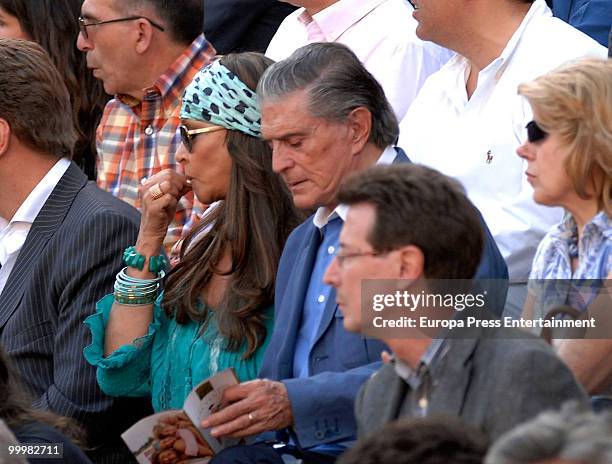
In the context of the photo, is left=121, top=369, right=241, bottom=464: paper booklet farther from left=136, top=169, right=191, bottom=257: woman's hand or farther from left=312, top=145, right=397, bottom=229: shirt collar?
left=136, top=169, right=191, bottom=257: woman's hand

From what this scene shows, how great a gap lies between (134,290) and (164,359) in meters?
0.28

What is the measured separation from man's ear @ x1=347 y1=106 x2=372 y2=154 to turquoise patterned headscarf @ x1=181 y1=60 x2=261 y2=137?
488 millimetres

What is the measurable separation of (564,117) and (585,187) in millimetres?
205

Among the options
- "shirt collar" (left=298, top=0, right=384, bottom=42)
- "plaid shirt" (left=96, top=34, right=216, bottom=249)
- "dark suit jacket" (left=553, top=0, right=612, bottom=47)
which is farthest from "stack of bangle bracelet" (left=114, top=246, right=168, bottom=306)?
"dark suit jacket" (left=553, top=0, right=612, bottom=47)

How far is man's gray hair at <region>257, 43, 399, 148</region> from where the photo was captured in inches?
174

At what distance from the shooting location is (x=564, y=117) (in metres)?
3.70

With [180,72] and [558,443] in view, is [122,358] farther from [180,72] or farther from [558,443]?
[558,443]

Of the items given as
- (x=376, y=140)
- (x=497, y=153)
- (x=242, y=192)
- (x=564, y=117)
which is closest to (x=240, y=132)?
(x=242, y=192)

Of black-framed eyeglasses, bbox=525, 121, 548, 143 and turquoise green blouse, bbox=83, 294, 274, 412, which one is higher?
black-framed eyeglasses, bbox=525, 121, 548, 143

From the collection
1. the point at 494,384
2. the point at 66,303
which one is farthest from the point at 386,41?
the point at 494,384

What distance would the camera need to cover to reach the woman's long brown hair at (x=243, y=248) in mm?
4613

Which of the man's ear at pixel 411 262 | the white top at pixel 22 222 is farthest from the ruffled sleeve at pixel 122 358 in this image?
the man's ear at pixel 411 262

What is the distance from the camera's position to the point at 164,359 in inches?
188

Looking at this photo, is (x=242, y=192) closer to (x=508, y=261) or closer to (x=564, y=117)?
(x=508, y=261)
